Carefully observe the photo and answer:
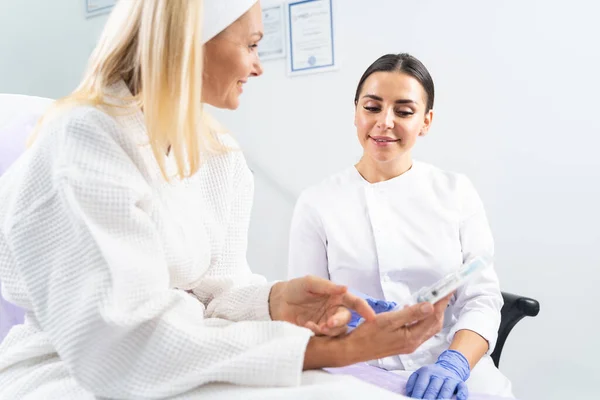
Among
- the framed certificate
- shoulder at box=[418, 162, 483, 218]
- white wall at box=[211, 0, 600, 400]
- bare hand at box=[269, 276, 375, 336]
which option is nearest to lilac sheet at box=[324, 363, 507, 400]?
bare hand at box=[269, 276, 375, 336]

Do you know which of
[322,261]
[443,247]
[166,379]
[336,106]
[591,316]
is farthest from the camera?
[336,106]

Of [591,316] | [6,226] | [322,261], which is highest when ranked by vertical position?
[6,226]

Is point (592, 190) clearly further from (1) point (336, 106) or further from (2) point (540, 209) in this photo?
(1) point (336, 106)

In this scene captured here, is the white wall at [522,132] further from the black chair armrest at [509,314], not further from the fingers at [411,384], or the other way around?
the fingers at [411,384]

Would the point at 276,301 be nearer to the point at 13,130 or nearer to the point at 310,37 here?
the point at 13,130

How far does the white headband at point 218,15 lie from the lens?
994 mm

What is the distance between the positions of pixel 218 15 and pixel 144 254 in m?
0.40

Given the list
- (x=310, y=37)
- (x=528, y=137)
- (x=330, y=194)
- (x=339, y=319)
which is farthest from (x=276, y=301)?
(x=310, y=37)

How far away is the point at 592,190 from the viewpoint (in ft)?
6.21

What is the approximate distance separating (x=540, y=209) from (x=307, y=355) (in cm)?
130

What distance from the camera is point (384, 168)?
168cm

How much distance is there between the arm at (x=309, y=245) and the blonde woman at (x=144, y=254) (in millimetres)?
577

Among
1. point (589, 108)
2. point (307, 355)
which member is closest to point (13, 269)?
point (307, 355)

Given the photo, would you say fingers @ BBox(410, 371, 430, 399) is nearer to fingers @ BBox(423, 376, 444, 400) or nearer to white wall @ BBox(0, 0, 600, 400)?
fingers @ BBox(423, 376, 444, 400)
